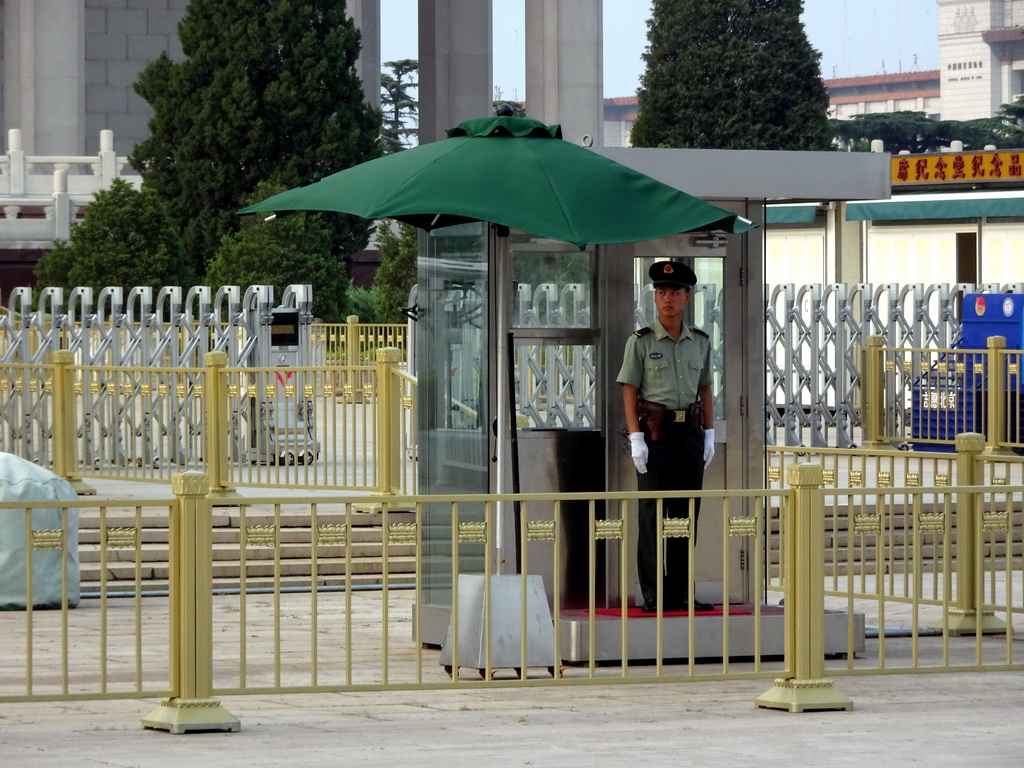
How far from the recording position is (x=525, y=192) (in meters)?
7.76

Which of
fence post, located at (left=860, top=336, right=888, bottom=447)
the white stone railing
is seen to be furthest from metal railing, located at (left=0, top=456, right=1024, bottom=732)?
the white stone railing

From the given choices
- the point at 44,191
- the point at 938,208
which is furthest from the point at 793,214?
the point at 44,191

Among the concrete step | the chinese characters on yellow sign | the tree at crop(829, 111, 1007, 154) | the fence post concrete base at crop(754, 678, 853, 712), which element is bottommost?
the fence post concrete base at crop(754, 678, 853, 712)

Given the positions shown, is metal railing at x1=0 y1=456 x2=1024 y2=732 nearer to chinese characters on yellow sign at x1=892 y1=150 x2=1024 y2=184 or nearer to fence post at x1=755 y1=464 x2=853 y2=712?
fence post at x1=755 y1=464 x2=853 y2=712

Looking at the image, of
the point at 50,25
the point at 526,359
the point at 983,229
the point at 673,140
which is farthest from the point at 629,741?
the point at 673,140

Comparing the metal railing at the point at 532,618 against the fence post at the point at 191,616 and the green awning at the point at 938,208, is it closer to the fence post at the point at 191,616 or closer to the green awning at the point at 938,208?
the fence post at the point at 191,616

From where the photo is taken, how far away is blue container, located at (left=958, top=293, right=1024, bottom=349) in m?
18.9

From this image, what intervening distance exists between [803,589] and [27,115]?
36524mm

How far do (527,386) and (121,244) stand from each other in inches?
732

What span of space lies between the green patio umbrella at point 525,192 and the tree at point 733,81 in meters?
36.5

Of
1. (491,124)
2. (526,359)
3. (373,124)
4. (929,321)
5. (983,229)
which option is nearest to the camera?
(491,124)

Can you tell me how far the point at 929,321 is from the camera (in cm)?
2006

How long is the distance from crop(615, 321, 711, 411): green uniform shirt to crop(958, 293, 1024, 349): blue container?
11107 millimetres

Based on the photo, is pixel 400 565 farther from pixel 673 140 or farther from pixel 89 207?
pixel 673 140
